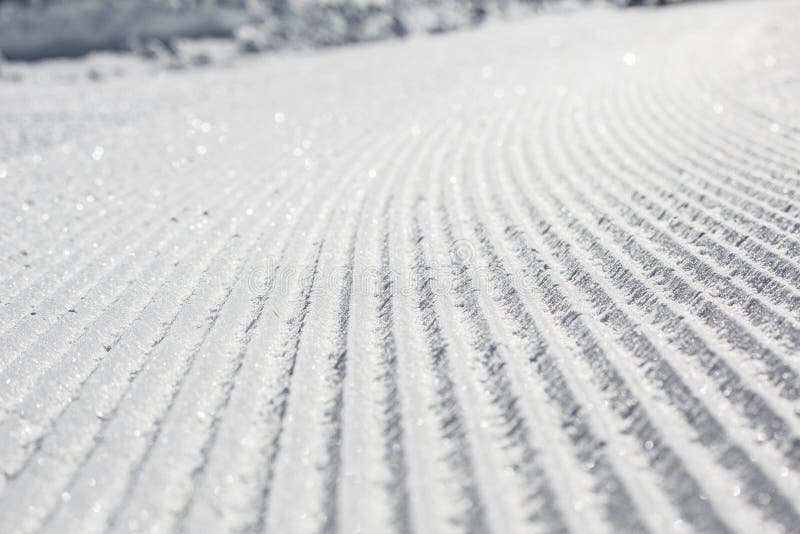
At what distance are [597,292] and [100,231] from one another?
266 cm

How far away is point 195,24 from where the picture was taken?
11.4m

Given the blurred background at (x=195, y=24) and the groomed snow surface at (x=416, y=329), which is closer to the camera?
the groomed snow surface at (x=416, y=329)

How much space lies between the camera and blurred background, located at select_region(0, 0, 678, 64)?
34.4 feet

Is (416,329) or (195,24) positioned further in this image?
(195,24)

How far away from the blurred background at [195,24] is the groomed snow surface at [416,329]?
637cm

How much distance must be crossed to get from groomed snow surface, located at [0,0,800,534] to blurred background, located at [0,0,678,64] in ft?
20.9

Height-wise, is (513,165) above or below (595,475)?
above

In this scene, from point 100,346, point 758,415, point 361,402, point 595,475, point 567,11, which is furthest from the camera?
point 567,11

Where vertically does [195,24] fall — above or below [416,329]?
above

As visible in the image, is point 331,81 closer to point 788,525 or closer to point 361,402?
point 361,402

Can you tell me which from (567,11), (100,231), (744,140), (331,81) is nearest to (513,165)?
(744,140)

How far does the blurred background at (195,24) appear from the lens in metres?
10.5

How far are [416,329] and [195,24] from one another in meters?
10.7

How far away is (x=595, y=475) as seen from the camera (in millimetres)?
1675
